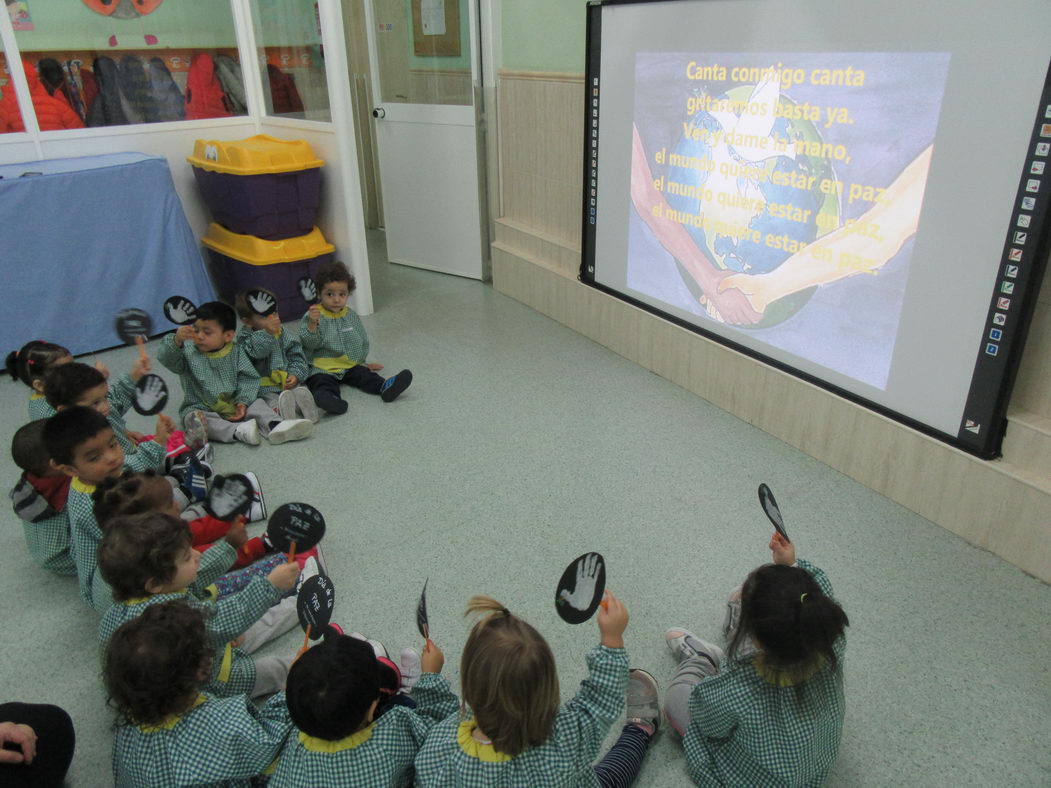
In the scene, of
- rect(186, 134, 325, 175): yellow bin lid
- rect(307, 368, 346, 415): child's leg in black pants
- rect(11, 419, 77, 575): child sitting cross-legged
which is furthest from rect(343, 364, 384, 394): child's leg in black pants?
rect(11, 419, 77, 575): child sitting cross-legged

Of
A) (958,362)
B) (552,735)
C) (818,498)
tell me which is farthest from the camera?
(818,498)

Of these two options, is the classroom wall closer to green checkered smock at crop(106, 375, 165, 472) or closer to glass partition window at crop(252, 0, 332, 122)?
glass partition window at crop(252, 0, 332, 122)

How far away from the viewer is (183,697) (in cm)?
127

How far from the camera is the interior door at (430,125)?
14.8ft

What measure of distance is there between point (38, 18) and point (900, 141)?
13.1 feet

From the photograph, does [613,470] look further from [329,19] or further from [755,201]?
[329,19]

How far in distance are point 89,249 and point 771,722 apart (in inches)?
142

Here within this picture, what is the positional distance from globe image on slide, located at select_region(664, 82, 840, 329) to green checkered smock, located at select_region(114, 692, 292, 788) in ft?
7.06

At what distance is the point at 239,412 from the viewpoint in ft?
9.82

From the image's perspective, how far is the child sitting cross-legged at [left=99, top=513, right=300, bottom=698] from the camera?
1.52 m

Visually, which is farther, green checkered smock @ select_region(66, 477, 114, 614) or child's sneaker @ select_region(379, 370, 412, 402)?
child's sneaker @ select_region(379, 370, 412, 402)

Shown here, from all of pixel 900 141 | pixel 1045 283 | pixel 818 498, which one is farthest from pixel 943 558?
pixel 900 141

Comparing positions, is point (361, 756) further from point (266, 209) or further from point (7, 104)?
point (7, 104)

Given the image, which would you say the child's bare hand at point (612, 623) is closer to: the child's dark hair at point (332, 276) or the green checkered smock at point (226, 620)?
the green checkered smock at point (226, 620)
